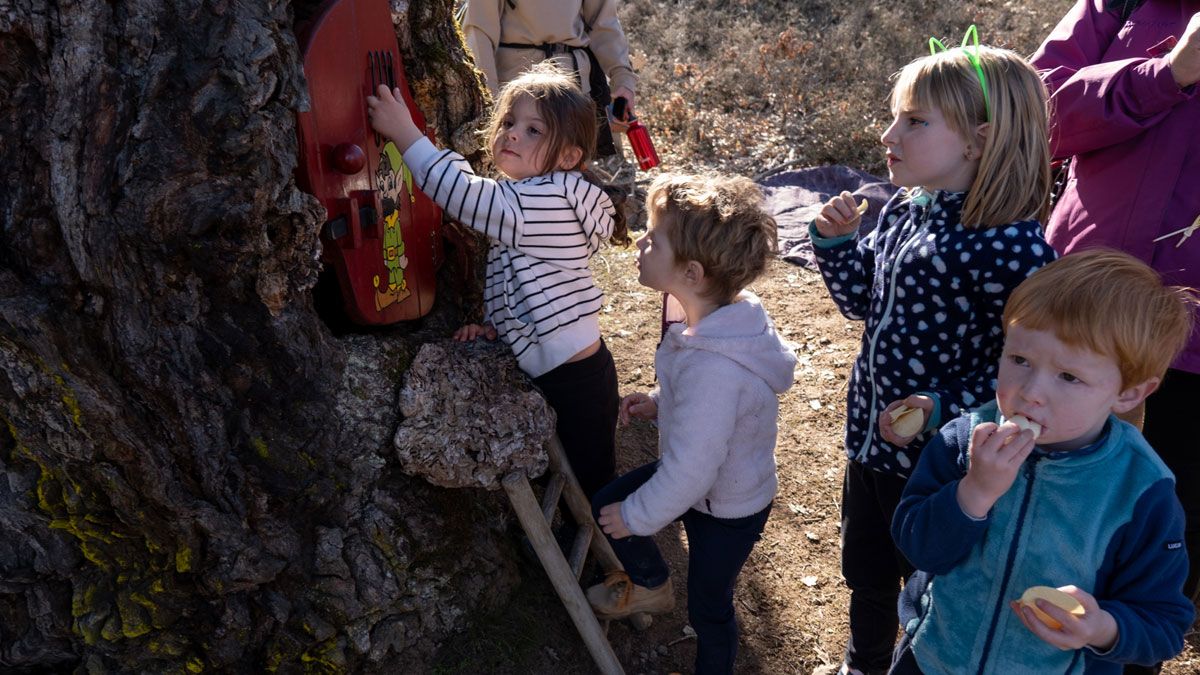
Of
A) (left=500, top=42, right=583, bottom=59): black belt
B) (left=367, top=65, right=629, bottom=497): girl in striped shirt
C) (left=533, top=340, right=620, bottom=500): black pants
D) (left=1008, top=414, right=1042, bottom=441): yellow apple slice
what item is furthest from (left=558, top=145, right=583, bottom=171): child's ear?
(left=500, top=42, right=583, bottom=59): black belt

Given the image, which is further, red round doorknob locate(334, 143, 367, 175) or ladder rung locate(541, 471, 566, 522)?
ladder rung locate(541, 471, 566, 522)

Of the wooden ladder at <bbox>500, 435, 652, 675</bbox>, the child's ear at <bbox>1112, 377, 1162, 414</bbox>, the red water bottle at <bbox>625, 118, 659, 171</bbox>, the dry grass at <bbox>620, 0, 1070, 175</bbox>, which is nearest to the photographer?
the child's ear at <bbox>1112, 377, 1162, 414</bbox>

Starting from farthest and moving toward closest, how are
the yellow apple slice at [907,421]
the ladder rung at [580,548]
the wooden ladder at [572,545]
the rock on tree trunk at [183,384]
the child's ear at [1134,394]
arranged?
the ladder rung at [580,548], the wooden ladder at [572,545], the yellow apple slice at [907,421], the rock on tree trunk at [183,384], the child's ear at [1134,394]

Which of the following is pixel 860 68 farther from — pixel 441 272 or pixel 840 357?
pixel 441 272

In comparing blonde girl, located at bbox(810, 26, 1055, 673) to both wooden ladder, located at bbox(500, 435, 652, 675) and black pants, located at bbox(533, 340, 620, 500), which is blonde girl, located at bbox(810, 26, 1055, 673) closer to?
black pants, located at bbox(533, 340, 620, 500)

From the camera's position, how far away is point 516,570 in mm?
2855

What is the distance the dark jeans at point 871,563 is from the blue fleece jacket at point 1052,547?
0.53m

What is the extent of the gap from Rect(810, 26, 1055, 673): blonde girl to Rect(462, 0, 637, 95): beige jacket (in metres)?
2.49

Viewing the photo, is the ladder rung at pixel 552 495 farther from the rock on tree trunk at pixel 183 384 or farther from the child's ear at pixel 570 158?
the child's ear at pixel 570 158

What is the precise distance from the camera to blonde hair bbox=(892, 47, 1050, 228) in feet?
6.77

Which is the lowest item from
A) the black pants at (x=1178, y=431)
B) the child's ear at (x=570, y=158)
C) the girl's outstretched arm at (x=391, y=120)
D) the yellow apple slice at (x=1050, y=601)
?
the black pants at (x=1178, y=431)

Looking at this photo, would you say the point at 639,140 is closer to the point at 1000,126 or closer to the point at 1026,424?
the point at 1000,126

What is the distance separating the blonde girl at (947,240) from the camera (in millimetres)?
2066

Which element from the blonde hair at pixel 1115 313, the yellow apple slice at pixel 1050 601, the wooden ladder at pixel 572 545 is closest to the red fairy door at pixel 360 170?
the wooden ladder at pixel 572 545
